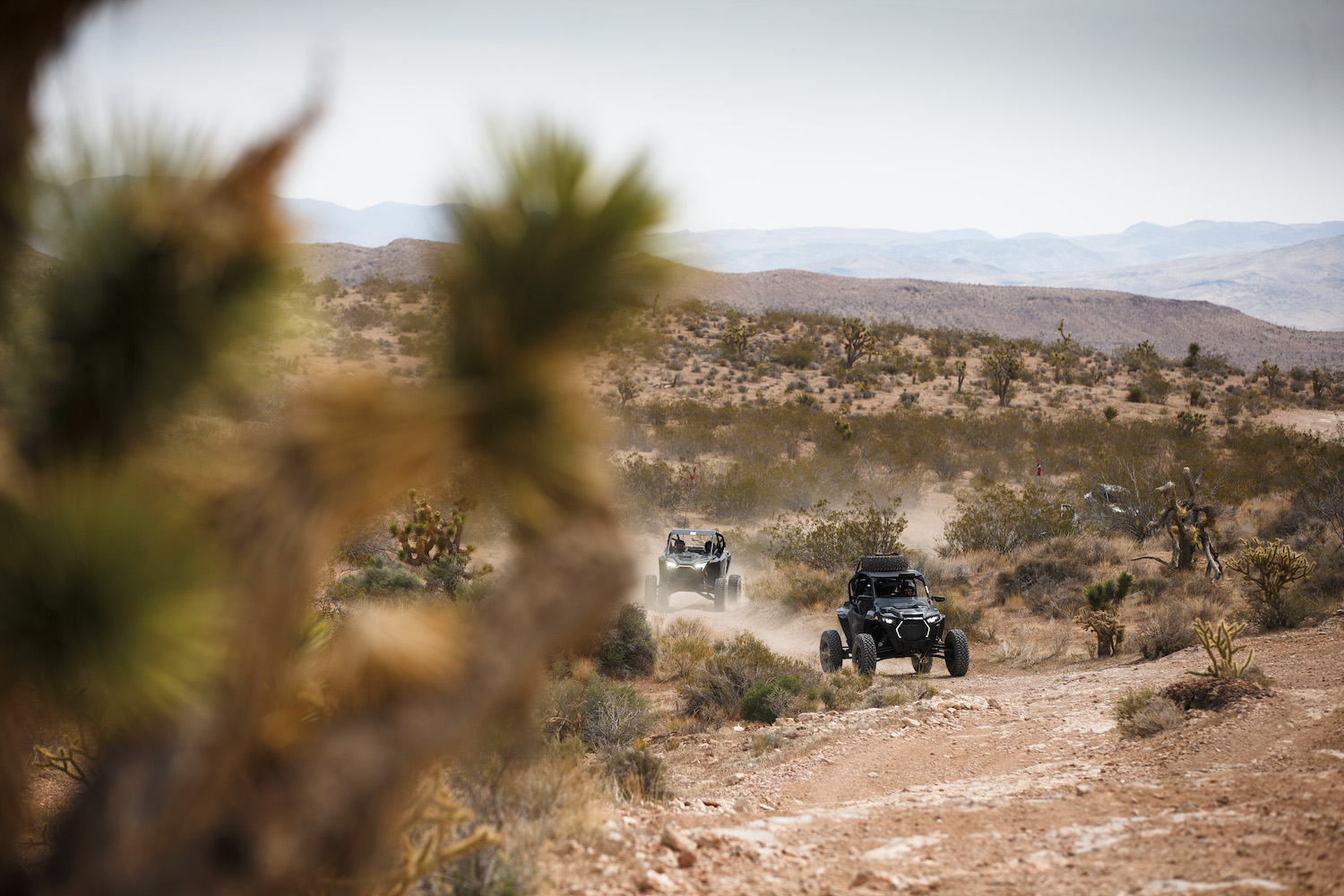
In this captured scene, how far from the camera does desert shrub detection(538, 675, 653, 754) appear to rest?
9.09 meters

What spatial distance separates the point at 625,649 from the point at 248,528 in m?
11.6

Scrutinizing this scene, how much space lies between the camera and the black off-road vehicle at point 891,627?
38.9ft

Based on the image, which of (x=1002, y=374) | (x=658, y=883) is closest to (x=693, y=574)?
(x=658, y=883)

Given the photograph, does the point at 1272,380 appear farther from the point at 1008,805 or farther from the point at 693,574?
the point at 1008,805

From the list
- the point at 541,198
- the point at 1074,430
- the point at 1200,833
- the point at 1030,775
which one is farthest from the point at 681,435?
the point at 541,198

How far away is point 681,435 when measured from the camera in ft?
106

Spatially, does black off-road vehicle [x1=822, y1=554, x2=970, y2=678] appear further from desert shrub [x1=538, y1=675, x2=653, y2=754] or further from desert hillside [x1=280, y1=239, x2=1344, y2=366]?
desert hillside [x1=280, y1=239, x2=1344, y2=366]

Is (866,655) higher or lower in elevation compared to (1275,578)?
lower

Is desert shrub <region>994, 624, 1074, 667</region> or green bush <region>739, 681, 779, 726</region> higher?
green bush <region>739, 681, 779, 726</region>

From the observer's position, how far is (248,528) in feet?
7.14

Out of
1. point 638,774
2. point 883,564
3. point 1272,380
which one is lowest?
point 638,774

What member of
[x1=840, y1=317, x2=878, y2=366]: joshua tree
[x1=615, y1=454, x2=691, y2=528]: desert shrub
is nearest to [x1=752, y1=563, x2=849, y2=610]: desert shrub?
[x1=615, y1=454, x2=691, y2=528]: desert shrub

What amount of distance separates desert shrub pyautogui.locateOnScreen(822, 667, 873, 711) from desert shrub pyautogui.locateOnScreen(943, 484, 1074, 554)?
10319 millimetres

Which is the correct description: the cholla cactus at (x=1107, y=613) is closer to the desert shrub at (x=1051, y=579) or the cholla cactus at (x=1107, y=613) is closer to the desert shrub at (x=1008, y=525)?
the desert shrub at (x=1051, y=579)
